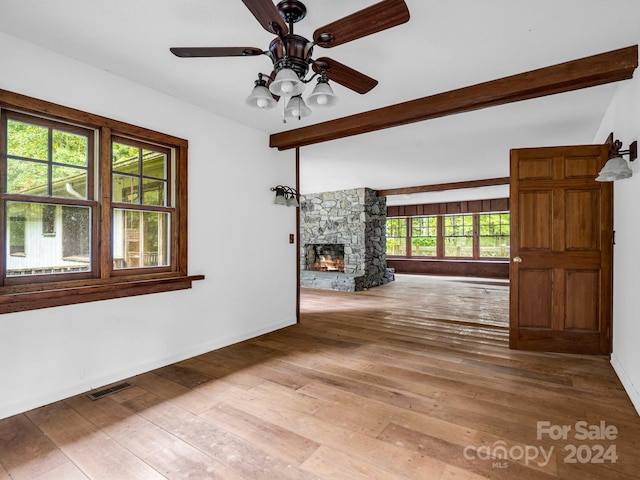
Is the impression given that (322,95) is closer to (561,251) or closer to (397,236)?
(561,251)

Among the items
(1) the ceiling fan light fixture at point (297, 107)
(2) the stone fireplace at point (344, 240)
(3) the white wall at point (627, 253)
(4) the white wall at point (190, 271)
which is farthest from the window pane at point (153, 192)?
(2) the stone fireplace at point (344, 240)

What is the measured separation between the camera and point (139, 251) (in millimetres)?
3098

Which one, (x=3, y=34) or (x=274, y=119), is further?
(x=274, y=119)

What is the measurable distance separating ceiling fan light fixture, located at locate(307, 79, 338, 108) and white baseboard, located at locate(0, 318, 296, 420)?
8.61 ft

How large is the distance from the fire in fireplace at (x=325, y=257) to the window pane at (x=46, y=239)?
21.0 feet

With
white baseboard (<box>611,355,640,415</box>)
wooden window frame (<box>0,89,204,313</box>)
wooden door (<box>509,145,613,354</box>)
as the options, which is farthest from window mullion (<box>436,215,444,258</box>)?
wooden window frame (<box>0,89,204,313</box>)

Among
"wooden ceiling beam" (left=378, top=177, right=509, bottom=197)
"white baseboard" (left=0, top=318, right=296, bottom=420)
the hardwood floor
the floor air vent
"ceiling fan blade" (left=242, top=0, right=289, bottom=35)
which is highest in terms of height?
"wooden ceiling beam" (left=378, top=177, right=509, bottom=197)

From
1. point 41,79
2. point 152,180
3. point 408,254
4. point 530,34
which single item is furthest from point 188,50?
point 408,254

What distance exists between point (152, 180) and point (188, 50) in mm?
1654

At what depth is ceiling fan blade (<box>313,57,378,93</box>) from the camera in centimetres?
195

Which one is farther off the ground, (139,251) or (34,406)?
(139,251)

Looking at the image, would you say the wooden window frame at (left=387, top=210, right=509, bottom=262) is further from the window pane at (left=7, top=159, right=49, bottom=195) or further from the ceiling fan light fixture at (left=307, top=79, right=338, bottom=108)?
the window pane at (left=7, top=159, right=49, bottom=195)

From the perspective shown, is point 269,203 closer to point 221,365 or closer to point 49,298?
point 221,365

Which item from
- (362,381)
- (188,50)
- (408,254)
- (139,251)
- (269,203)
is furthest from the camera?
(408,254)
